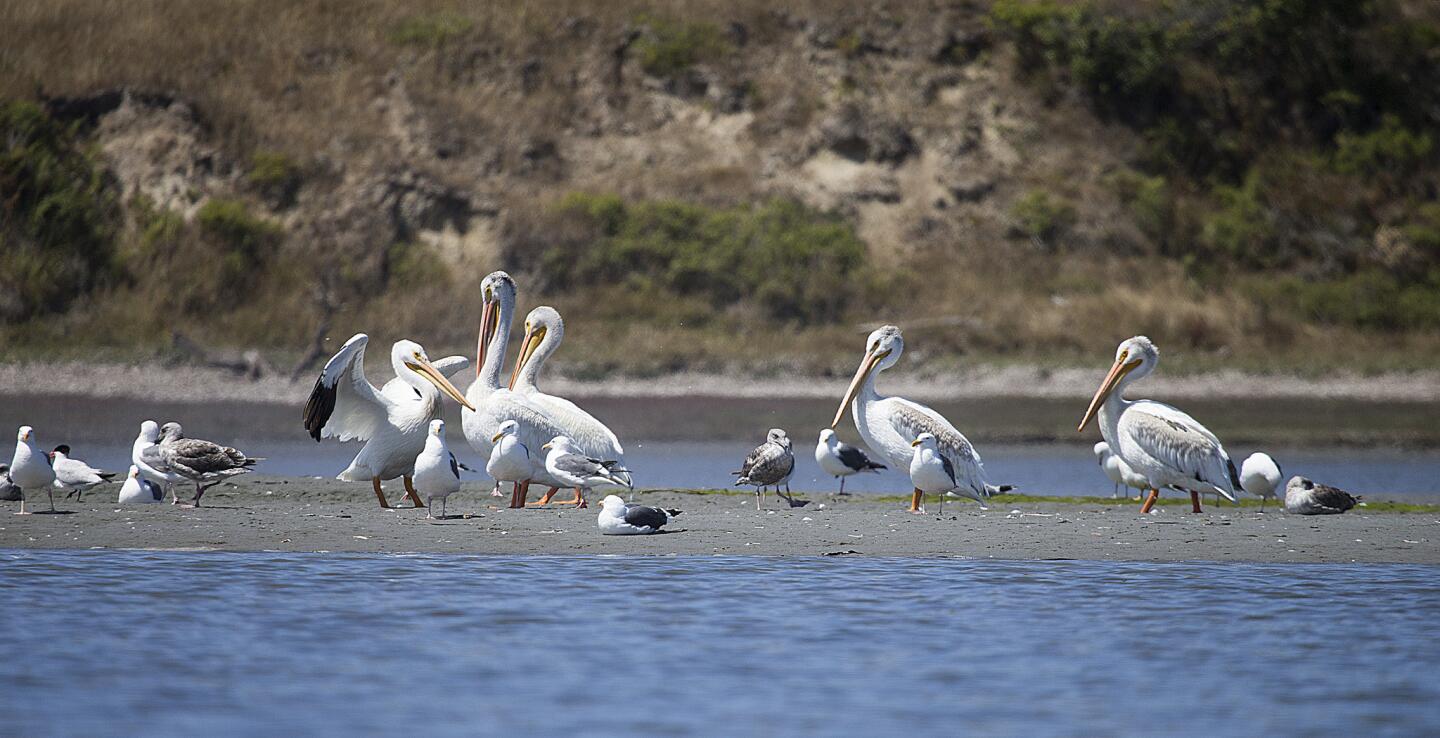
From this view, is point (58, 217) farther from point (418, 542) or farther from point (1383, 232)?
point (1383, 232)

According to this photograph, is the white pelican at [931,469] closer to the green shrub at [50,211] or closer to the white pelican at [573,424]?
the white pelican at [573,424]

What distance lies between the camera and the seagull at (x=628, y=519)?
10.9 m

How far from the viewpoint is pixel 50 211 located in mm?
34062

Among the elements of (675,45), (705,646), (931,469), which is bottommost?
(705,646)

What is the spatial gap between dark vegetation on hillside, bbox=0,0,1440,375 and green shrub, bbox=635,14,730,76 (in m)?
0.08

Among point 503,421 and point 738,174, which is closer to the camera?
point 503,421

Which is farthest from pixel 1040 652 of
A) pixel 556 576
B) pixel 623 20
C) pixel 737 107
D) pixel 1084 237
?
pixel 623 20

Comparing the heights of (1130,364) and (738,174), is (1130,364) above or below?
below

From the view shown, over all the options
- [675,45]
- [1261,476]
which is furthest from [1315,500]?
[675,45]

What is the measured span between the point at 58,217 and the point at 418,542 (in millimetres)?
26602

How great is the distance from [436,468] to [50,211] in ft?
85.2

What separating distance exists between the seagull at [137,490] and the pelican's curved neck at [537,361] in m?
3.02

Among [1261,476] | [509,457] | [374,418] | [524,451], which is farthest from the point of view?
[1261,476]

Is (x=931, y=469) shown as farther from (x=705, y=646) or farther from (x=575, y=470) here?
(x=705, y=646)
